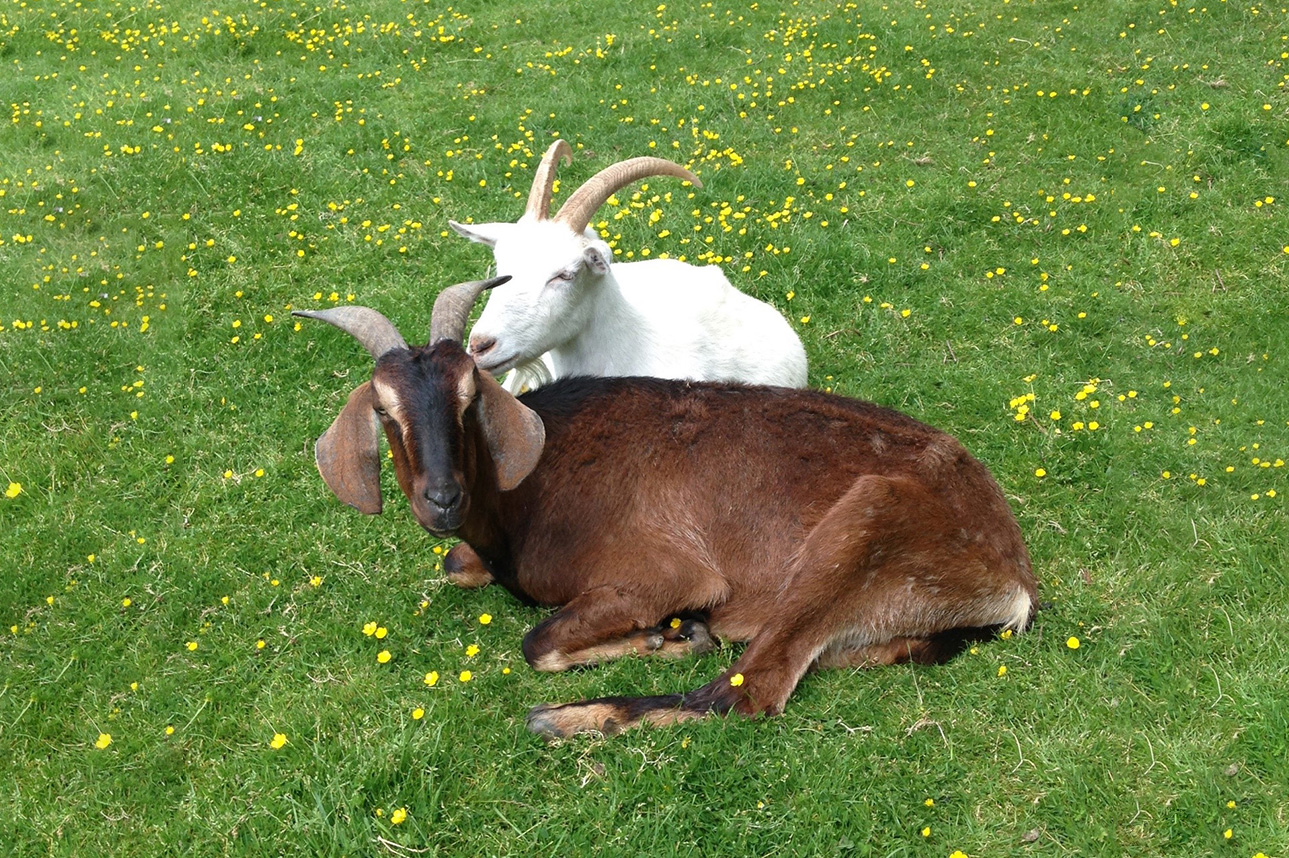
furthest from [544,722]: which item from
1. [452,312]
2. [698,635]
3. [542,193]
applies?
[542,193]

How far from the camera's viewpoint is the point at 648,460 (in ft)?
16.3

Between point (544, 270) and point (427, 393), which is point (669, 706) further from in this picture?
point (544, 270)

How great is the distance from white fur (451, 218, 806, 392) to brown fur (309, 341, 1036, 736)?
557 mm

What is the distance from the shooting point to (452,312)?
4715mm

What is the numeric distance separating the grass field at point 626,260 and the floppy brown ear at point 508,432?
2.91 ft

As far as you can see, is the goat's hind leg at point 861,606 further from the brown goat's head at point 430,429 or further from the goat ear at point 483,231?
the goat ear at point 483,231

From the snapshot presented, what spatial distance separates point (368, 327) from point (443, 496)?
0.96m

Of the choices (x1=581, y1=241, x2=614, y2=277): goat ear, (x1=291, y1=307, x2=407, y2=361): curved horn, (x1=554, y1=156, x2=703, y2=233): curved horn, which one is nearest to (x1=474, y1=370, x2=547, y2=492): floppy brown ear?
(x1=291, y1=307, x2=407, y2=361): curved horn

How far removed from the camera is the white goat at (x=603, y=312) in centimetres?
554

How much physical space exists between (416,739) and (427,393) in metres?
1.39

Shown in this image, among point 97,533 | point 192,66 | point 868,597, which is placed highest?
point 192,66

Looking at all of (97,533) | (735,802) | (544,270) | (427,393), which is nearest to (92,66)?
(97,533)

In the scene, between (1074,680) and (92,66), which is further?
(92,66)

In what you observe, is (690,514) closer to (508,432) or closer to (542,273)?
(508,432)
